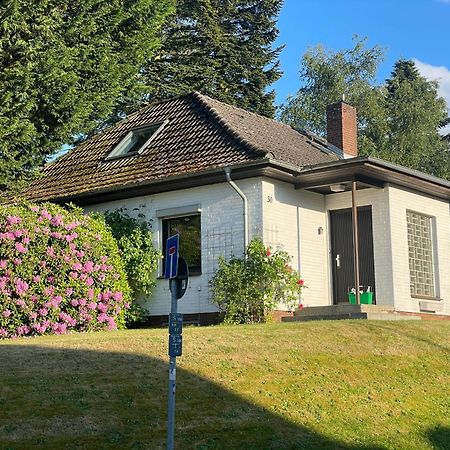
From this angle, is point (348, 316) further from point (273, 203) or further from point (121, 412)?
A: point (121, 412)

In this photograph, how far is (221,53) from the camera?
37.5 metres

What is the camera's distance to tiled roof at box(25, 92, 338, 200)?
1984cm

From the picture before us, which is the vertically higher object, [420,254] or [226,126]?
[226,126]

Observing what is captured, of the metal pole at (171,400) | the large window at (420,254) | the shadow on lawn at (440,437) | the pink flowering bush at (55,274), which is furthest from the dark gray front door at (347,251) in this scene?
the metal pole at (171,400)

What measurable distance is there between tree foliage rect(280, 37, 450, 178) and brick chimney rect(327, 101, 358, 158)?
18.1 m

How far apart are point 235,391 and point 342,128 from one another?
51.2ft

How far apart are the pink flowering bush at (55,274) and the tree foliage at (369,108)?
27.3m

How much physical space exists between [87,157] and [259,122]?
518cm

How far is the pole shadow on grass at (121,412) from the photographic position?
30.0 ft

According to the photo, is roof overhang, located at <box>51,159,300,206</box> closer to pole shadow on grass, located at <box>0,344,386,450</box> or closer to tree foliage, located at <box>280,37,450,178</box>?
pole shadow on grass, located at <box>0,344,386,450</box>

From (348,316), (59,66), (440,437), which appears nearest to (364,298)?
(348,316)

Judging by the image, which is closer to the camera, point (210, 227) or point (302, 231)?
point (210, 227)

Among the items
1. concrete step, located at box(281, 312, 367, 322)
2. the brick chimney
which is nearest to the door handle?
concrete step, located at box(281, 312, 367, 322)

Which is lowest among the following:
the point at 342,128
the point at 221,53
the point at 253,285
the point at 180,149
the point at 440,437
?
the point at 440,437
